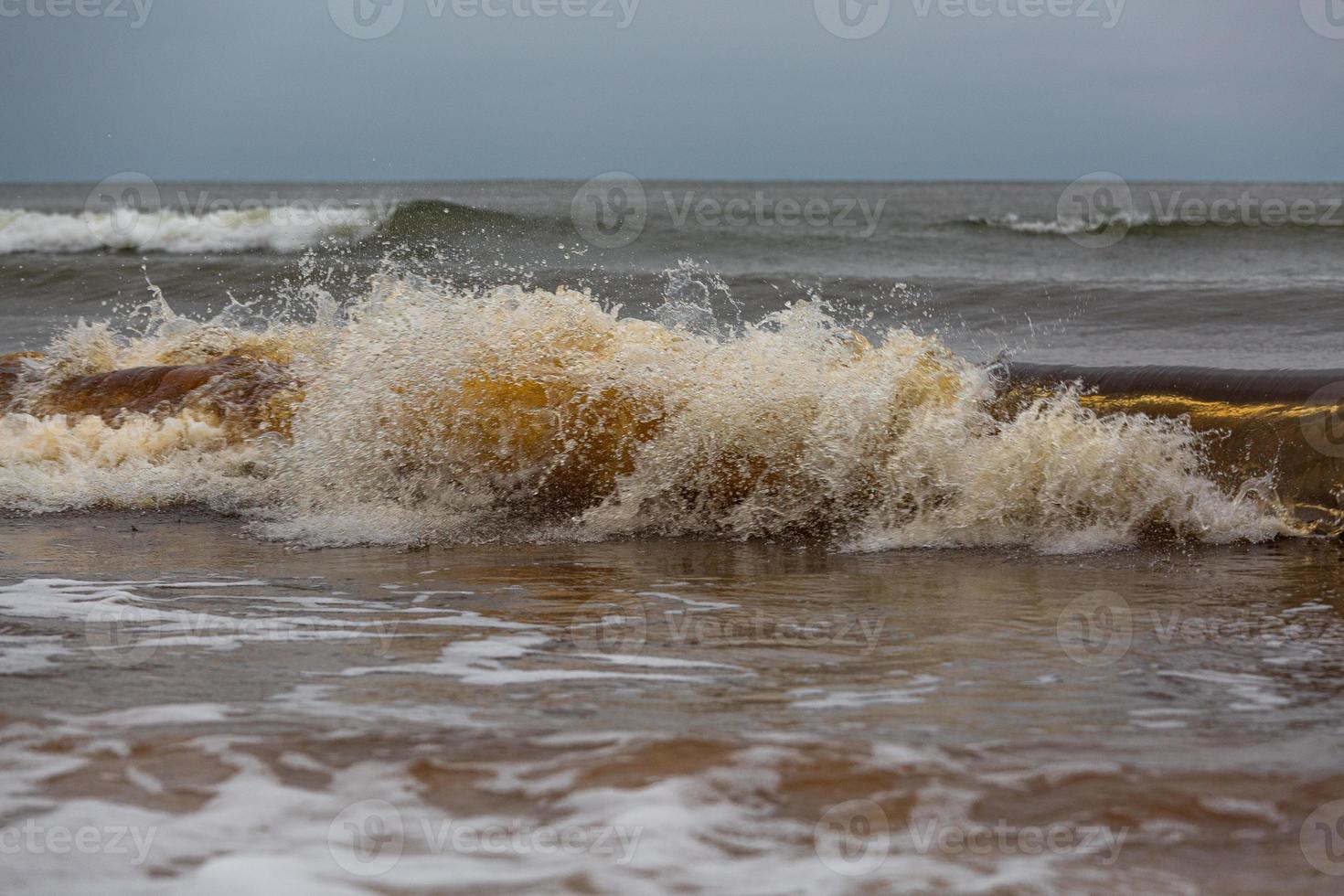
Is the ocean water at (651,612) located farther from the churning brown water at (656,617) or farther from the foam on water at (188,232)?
the foam on water at (188,232)

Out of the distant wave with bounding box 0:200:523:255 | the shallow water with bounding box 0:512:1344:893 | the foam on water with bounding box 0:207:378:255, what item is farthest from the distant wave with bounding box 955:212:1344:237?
the shallow water with bounding box 0:512:1344:893

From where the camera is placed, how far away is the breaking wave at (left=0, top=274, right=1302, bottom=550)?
493cm

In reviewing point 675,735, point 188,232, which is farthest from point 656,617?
point 188,232

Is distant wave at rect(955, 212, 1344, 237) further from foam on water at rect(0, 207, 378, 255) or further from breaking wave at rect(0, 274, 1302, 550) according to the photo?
breaking wave at rect(0, 274, 1302, 550)

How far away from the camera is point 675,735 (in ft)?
8.31

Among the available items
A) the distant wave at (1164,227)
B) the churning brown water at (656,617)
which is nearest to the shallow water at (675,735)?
the churning brown water at (656,617)

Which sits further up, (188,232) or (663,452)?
(188,232)

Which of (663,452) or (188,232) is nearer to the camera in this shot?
(663,452)

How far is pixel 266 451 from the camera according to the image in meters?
6.35

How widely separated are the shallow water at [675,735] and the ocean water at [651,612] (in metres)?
0.01

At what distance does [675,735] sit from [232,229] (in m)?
22.0

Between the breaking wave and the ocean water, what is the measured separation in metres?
0.02

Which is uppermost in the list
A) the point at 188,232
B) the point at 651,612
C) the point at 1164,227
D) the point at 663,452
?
the point at 1164,227

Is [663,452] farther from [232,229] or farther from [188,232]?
[188,232]
